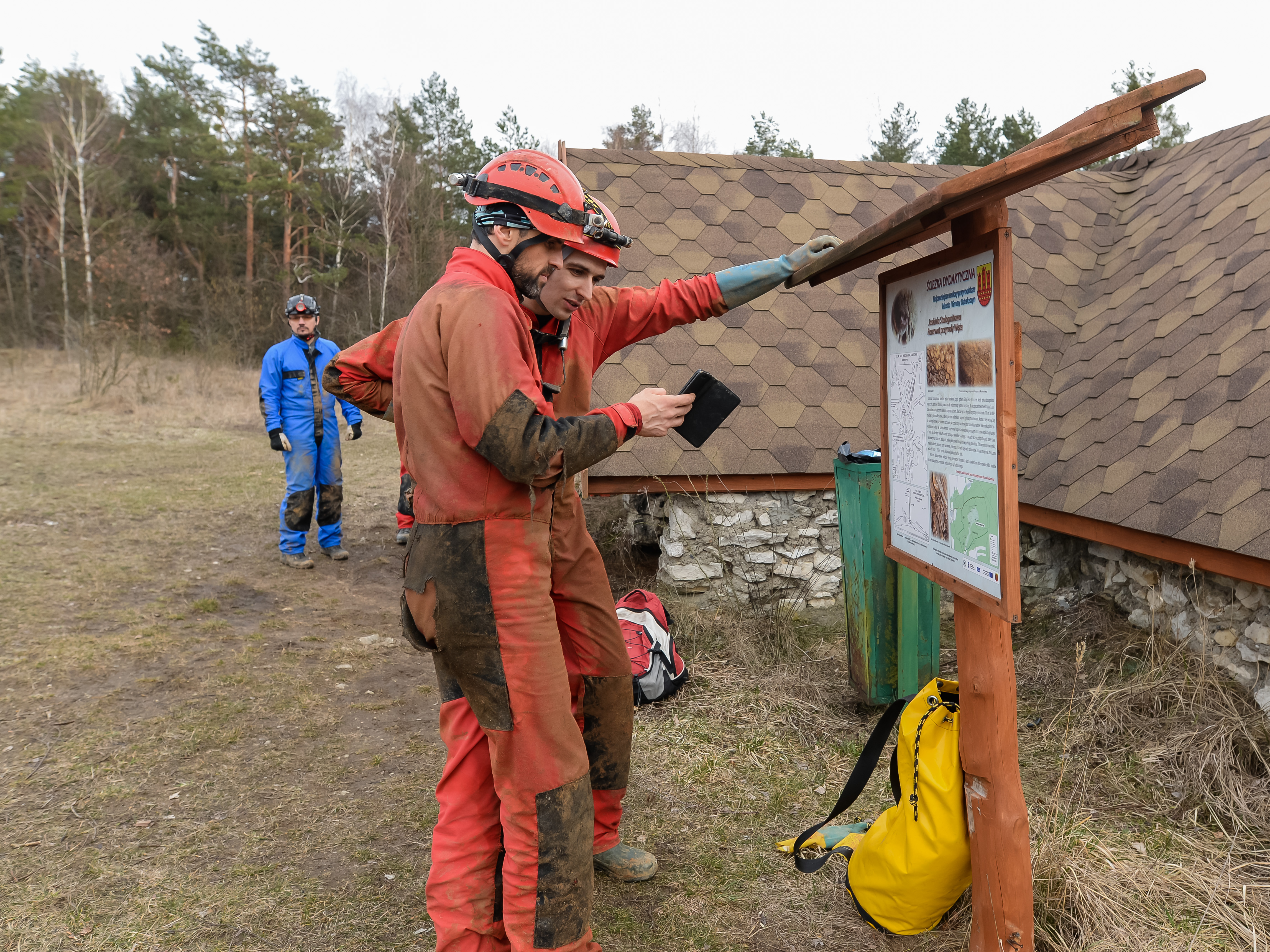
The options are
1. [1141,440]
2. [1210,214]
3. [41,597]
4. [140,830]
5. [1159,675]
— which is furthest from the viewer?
[41,597]

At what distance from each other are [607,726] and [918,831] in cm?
105

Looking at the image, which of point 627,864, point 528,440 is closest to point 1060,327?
point 627,864

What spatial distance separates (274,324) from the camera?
25.9 metres

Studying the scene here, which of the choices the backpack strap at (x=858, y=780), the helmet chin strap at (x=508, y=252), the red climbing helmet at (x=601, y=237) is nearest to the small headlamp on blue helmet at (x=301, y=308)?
the red climbing helmet at (x=601, y=237)

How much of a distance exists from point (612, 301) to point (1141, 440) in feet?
10.1

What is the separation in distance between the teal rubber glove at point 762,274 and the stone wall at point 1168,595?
144 cm

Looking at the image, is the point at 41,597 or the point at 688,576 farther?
the point at 41,597

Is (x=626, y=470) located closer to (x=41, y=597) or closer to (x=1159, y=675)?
(x=1159, y=675)

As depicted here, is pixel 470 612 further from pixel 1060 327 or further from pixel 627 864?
pixel 1060 327

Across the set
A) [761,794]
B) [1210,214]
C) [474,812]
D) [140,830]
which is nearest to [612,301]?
[474,812]

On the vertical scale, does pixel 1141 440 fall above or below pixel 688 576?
above

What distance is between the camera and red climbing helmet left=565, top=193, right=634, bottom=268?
8.26ft

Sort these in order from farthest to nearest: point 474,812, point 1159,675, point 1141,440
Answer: point 1141,440 < point 1159,675 < point 474,812

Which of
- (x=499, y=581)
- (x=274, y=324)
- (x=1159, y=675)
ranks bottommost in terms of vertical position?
(x=1159, y=675)
